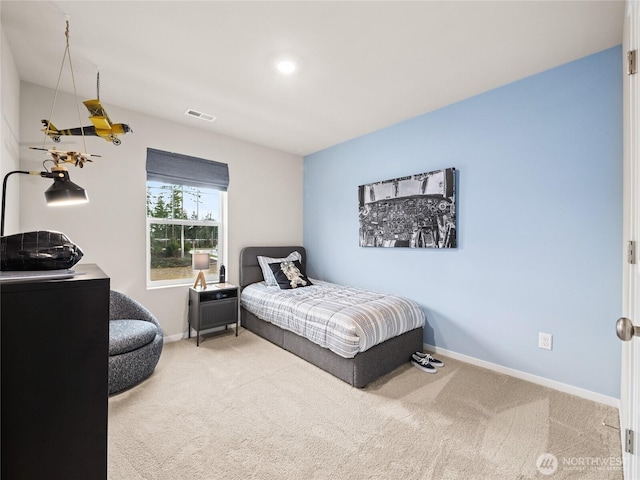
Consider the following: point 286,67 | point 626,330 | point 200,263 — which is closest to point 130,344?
point 200,263

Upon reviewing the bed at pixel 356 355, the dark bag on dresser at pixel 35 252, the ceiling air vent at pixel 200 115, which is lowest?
the bed at pixel 356 355

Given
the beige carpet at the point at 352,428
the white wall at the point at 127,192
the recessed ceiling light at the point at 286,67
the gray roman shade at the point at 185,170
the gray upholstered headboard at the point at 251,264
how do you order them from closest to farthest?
the beige carpet at the point at 352,428, the recessed ceiling light at the point at 286,67, the white wall at the point at 127,192, the gray roman shade at the point at 185,170, the gray upholstered headboard at the point at 251,264

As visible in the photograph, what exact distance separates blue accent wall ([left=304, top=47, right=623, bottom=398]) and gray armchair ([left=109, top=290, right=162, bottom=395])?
8.45 ft

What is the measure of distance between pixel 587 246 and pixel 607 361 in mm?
852

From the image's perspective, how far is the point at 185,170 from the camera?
349 centimetres

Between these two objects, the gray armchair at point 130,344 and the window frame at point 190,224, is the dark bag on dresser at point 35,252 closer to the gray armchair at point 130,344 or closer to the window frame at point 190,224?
the gray armchair at point 130,344

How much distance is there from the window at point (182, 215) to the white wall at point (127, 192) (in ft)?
0.38

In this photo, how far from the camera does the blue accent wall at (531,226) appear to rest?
215 centimetres

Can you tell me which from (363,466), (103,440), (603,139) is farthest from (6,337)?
(603,139)

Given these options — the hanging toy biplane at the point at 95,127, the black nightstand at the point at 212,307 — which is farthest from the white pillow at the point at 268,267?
the hanging toy biplane at the point at 95,127

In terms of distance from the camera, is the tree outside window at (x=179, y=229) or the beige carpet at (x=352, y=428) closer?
the beige carpet at (x=352, y=428)

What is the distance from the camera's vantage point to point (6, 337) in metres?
0.70

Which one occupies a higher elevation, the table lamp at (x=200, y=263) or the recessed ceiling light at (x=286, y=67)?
the recessed ceiling light at (x=286, y=67)

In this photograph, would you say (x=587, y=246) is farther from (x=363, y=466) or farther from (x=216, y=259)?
(x=216, y=259)
